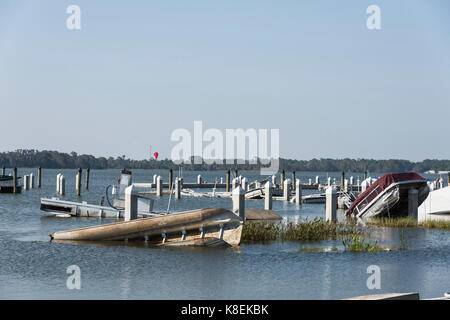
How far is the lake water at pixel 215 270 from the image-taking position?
15.8 m

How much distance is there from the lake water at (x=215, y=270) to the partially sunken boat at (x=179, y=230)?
57 centimetres

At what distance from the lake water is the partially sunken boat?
57 centimetres

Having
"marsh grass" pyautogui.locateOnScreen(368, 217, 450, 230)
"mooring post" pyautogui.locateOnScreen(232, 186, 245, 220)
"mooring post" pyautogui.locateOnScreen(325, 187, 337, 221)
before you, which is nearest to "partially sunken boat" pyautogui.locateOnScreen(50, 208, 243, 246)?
"mooring post" pyautogui.locateOnScreen(232, 186, 245, 220)

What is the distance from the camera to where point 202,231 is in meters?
23.3

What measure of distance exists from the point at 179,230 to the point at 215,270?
190 inches

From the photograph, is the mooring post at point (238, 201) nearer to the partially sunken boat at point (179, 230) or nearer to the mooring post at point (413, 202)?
the partially sunken boat at point (179, 230)

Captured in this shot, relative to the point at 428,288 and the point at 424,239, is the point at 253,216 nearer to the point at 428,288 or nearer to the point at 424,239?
the point at 424,239

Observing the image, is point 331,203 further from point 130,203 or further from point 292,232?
point 130,203

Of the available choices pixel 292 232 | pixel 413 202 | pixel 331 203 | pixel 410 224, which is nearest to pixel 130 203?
pixel 292 232

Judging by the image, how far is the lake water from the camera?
1580 cm

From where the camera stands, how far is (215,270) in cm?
1875

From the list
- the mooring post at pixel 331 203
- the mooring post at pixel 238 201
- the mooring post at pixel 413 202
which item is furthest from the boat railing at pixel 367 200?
the mooring post at pixel 238 201

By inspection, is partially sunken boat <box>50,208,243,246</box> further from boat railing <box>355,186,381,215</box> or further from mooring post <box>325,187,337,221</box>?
boat railing <box>355,186,381,215</box>

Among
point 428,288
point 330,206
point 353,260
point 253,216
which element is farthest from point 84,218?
point 428,288
